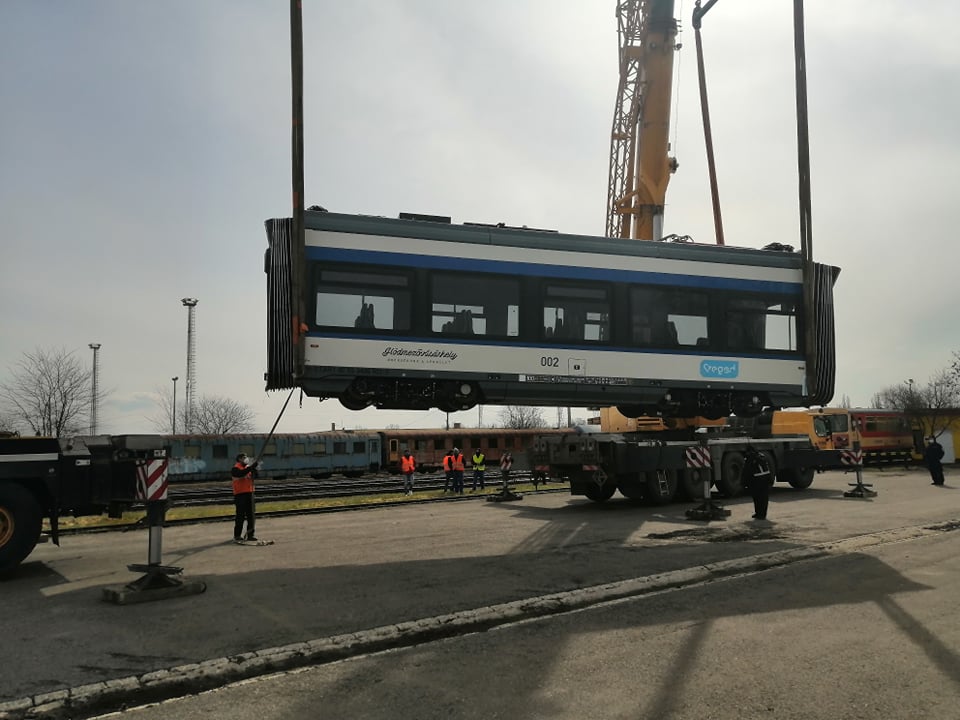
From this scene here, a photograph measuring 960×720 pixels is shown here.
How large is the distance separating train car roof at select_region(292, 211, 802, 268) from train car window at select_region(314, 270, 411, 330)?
0.65m

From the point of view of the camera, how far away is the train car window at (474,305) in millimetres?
10758

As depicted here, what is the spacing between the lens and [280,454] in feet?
114

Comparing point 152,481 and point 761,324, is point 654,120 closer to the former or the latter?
point 761,324

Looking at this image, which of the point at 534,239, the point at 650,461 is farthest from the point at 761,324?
the point at 650,461

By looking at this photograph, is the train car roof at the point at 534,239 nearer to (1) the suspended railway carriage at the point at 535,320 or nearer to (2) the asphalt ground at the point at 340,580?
(1) the suspended railway carriage at the point at 535,320

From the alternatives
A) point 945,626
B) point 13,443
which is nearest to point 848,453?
point 945,626

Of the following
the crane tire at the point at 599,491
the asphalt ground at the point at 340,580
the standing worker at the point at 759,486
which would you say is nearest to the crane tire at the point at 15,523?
the asphalt ground at the point at 340,580

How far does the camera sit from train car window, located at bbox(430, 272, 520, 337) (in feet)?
35.3

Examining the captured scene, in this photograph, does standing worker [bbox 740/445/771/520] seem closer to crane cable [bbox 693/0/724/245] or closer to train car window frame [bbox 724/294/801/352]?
train car window frame [bbox 724/294/801/352]

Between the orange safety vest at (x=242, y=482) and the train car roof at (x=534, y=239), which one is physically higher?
the train car roof at (x=534, y=239)

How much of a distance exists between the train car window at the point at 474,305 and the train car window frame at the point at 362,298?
0.44 metres

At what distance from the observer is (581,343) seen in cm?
1138

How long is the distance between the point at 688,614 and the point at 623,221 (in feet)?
63.4

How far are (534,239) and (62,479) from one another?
740 cm
